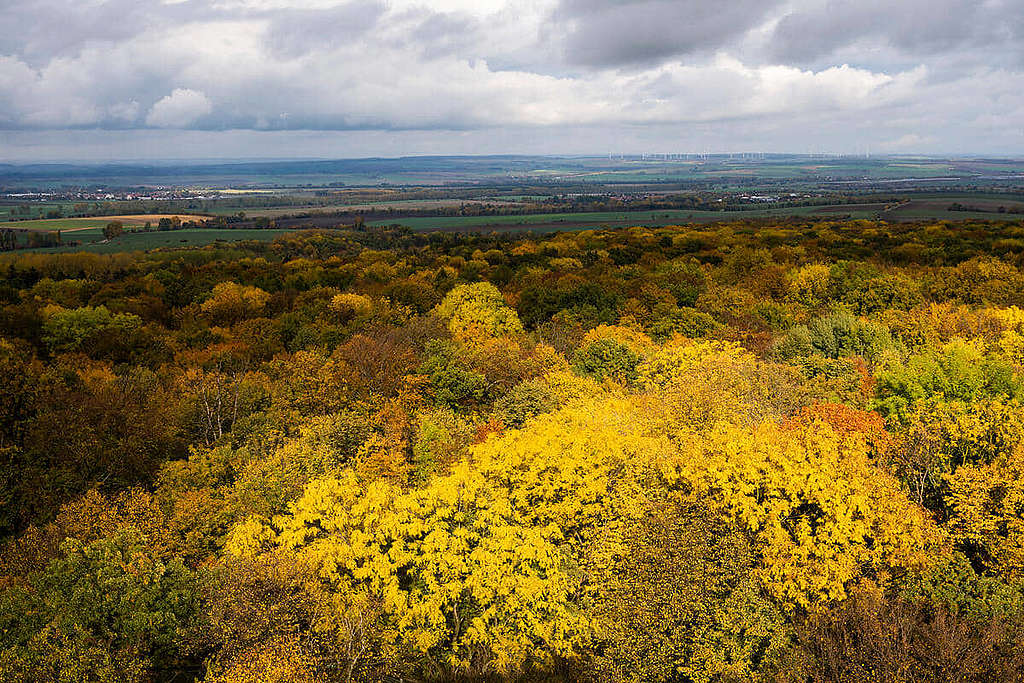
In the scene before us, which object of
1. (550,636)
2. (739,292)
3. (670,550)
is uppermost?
(739,292)

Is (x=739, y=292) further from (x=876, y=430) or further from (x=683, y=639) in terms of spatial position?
(x=683, y=639)

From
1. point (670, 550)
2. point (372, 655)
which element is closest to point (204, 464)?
point (372, 655)

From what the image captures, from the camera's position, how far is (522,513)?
32375 millimetres

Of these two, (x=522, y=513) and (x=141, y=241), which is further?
(x=141, y=241)

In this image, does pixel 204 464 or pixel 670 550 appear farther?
pixel 204 464

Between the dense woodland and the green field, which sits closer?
Answer: the dense woodland

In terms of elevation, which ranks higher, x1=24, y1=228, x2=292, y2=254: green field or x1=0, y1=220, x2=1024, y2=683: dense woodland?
x1=24, y1=228, x2=292, y2=254: green field

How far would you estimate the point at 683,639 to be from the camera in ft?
86.0

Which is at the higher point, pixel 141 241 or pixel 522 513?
pixel 141 241

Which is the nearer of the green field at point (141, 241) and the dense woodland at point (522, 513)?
the dense woodland at point (522, 513)

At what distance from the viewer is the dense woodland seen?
25.6 meters

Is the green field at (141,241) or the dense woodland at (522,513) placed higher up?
the green field at (141,241)

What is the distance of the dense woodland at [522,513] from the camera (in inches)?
1009

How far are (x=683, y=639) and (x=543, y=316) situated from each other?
181 feet
